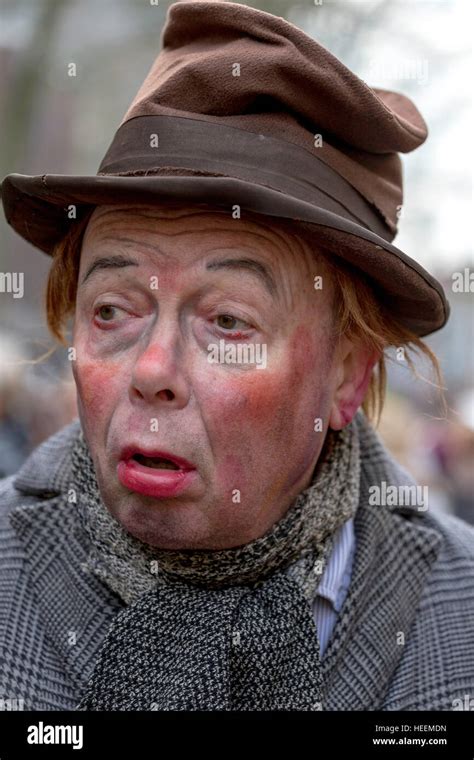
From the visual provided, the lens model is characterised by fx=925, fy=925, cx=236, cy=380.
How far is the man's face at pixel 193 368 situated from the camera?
1.95 metres

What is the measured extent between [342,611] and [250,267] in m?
0.89

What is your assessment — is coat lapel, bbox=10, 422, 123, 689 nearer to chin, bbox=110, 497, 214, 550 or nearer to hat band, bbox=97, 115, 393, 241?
chin, bbox=110, 497, 214, 550

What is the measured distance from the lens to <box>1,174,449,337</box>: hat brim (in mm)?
1886

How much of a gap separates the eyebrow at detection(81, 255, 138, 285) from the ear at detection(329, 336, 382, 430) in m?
0.57

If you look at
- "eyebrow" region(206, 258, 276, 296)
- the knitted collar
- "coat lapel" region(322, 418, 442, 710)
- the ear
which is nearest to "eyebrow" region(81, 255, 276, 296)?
"eyebrow" region(206, 258, 276, 296)

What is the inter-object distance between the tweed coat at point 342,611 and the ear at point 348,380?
0.32 m

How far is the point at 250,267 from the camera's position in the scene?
79.0 inches

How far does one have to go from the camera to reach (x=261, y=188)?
1.89m

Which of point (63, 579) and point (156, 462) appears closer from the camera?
point (156, 462)

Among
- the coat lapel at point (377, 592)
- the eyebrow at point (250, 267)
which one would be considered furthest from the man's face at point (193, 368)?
the coat lapel at point (377, 592)

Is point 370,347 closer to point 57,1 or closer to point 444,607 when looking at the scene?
point 444,607

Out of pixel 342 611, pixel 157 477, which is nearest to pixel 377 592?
pixel 342 611

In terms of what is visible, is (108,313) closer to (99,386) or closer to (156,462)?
(99,386)

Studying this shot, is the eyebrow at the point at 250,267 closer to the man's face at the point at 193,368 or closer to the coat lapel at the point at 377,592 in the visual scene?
the man's face at the point at 193,368
